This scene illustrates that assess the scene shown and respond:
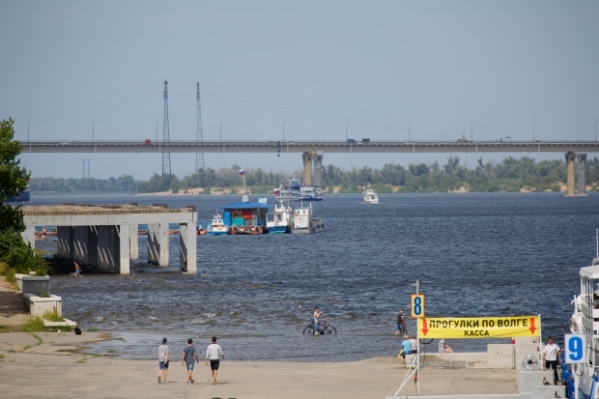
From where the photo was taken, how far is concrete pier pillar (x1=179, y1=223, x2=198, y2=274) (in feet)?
215

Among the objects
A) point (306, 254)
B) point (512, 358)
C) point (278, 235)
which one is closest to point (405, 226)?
point (278, 235)

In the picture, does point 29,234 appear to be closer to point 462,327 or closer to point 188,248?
point 188,248

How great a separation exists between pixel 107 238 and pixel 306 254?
28006mm

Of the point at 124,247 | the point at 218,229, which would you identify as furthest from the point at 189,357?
the point at 218,229

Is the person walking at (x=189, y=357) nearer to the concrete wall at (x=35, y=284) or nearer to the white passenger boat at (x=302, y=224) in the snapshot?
the concrete wall at (x=35, y=284)

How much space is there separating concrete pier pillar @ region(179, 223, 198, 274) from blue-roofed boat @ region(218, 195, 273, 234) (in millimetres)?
→ 58980

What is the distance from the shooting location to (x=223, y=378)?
2875cm

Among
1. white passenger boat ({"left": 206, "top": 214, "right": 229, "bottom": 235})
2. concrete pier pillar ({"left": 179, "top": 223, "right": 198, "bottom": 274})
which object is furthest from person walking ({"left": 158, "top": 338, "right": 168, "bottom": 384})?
white passenger boat ({"left": 206, "top": 214, "right": 229, "bottom": 235})

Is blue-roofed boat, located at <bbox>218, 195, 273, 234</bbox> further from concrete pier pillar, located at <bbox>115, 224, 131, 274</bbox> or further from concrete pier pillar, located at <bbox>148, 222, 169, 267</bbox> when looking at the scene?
concrete pier pillar, located at <bbox>115, 224, 131, 274</bbox>

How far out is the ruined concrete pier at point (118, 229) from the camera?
62594mm

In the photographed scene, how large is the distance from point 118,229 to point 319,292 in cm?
1531

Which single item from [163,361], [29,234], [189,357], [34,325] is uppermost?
[29,234]

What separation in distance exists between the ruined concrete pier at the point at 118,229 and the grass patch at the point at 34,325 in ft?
79.0

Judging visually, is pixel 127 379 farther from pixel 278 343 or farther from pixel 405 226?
pixel 405 226
